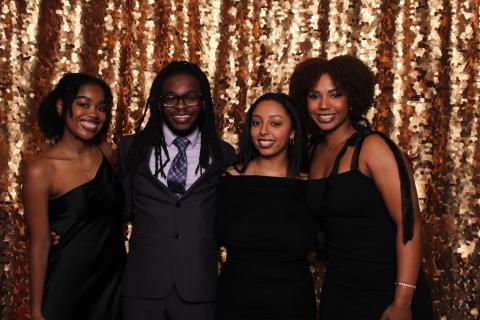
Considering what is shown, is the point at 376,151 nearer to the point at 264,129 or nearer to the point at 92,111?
the point at 264,129

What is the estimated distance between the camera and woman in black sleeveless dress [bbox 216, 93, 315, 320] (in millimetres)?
1602

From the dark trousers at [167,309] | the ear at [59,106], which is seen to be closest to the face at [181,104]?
the ear at [59,106]

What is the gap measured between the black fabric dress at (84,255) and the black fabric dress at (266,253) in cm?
44

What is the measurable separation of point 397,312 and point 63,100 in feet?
4.65

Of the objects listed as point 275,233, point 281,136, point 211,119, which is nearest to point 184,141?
point 211,119

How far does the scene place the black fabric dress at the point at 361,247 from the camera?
4.94ft

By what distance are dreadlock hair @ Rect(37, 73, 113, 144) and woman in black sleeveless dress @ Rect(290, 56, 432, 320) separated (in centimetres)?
82

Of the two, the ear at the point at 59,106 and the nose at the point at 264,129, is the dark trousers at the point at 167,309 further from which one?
the ear at the point at 59,106

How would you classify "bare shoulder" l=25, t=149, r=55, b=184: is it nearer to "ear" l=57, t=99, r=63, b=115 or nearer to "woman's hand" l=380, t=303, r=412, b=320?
"ear" l=57, t=99, r=63, b=115

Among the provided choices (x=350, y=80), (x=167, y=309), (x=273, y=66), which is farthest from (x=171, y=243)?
(x=273, y=66)

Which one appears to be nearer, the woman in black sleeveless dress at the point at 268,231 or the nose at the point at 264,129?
the woman in black sleeveless dress at the point at 268,231

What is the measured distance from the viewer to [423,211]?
2.15 meters

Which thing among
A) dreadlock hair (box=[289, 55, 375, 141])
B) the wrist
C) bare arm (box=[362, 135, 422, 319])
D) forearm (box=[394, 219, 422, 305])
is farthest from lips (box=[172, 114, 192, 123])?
the wrist

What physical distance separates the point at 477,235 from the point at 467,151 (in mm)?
387
